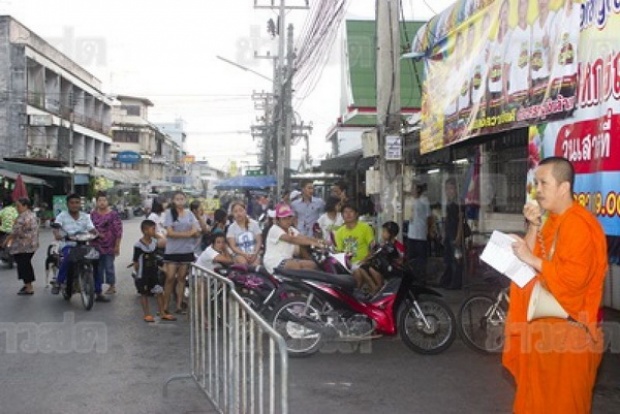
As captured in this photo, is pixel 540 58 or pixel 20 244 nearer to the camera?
pixel 540 58

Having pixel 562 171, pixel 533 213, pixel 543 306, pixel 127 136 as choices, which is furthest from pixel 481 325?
pixel 127 136

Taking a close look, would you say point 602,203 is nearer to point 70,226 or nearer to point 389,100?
point 389,100

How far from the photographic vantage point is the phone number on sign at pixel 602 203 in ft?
14.9

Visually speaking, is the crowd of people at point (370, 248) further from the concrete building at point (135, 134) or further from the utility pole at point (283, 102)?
the concrete building at point (135, 134)

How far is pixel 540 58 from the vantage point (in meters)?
5.61

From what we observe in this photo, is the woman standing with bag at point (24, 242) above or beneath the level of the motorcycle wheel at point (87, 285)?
above

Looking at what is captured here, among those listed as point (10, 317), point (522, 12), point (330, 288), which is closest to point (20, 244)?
point (10, 317)

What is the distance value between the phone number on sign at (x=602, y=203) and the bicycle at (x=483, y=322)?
204 cm

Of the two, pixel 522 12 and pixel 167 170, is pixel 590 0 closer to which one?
pixel 522 12

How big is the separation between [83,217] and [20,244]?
1410 millimetres

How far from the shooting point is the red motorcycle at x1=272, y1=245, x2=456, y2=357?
6816 mm

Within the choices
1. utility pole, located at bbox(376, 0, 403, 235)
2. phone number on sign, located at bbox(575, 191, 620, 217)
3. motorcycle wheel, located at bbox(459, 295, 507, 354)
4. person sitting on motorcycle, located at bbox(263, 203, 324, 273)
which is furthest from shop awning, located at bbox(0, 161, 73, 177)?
phone number on sign, located at bbox(575, 191, 620, 217)

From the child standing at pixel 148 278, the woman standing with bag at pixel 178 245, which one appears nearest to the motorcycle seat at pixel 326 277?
the woman standing with bag at pixel 178 245

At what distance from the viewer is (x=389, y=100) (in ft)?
32.1
